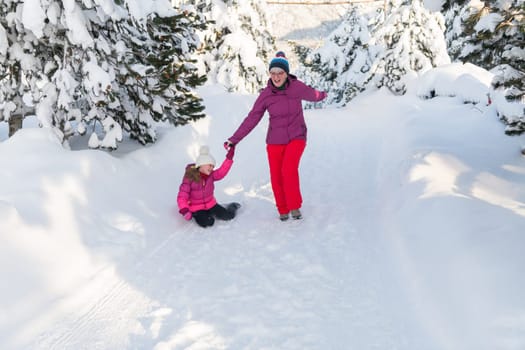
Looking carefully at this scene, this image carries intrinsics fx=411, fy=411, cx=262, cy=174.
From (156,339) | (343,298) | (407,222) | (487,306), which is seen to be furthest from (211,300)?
(407,222)

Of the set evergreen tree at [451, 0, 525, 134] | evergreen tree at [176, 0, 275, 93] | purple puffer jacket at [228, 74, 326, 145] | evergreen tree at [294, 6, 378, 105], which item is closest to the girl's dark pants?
purple puffer jacket at [228, 74, 326, 145]

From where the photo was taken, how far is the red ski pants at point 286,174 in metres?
5.61

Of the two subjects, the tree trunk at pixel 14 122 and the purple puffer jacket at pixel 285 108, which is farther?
the tree trunk at pixel 14 122

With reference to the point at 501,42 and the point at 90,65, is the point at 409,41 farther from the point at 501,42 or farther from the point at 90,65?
the point at 90,65

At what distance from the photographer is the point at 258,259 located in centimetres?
446

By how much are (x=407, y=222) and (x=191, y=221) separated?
2.86 metres

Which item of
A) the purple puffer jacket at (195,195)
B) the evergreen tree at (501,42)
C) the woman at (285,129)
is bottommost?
the purple puffer jacket at (195,195)

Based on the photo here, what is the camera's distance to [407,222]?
475cm

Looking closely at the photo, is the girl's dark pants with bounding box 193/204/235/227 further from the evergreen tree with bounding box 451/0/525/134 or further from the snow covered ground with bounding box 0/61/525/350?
the evergreen tree with bounding box 451/0/525/134

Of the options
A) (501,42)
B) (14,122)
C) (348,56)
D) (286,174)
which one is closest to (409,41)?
(348,56)

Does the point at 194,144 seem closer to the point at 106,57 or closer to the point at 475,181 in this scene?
the point at 106,57

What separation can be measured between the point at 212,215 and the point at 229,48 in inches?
672

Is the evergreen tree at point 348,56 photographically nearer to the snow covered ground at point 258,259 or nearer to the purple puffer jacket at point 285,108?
the snow covered ground at point 258,259

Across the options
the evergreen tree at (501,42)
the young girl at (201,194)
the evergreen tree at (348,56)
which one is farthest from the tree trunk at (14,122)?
the evergreen tree at (348,56)
